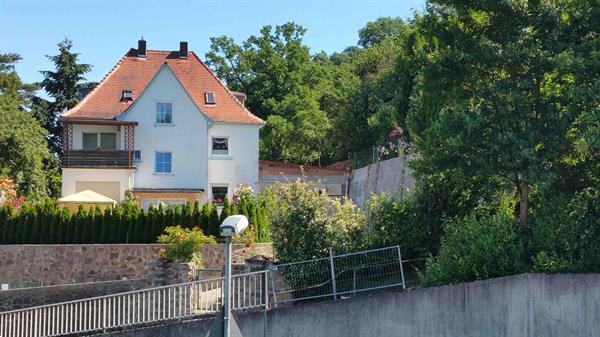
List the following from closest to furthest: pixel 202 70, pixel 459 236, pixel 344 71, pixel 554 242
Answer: pixel 554 242 → pixel 459 236 → pixel 202 70 → pixel 344 71

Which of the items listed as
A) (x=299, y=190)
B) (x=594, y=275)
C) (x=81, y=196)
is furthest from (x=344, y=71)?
(x=594, y=275)

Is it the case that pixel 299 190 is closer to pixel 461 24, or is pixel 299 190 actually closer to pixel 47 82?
pixel 461 24

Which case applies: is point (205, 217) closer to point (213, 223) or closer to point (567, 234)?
point (213, 223)

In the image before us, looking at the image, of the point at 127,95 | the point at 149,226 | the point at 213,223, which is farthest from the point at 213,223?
the point at 127,95

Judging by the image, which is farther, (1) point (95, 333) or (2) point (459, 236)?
(1) point (95, 333)

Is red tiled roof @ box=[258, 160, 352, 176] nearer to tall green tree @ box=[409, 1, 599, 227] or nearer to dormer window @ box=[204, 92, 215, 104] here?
dormer window @ box=[204, 92, 215, 104]

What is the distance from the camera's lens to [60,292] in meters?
22.8

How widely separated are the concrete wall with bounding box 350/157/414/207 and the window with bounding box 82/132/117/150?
459 inches

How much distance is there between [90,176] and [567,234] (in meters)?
28.0

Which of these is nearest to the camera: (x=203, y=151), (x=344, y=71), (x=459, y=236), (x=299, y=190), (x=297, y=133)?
(x=459, y=236)

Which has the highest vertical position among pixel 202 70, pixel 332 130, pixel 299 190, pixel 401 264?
pixel 202 70

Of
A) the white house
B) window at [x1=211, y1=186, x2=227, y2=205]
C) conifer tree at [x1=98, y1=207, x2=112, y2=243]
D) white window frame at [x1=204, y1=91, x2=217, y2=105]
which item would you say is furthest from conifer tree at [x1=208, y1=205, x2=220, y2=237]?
white window frame at [x1=204, y1=91, x2=217, y2=105]

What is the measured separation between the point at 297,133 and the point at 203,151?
10225 mm

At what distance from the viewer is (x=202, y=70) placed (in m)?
43.9
